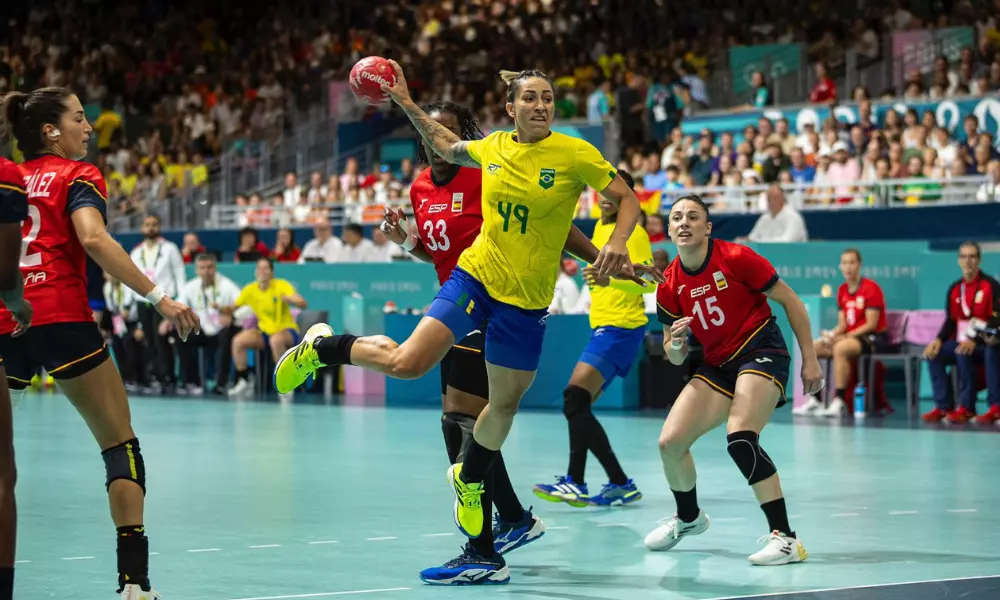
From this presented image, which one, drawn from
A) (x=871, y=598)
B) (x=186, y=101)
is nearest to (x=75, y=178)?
(x=871, y=598)

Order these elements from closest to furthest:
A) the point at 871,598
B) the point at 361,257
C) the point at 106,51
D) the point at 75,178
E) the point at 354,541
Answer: the point at 75,178 → the point at 871,598 → the point at 354,541 → the point at 361,257 → the point at 106,51

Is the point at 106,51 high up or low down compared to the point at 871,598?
up

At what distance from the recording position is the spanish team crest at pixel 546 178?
6574 mm

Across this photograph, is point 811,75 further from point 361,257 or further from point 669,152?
point 361,257

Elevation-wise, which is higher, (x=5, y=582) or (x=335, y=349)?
(x=335, y=349)

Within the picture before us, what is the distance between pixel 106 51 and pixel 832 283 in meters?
22.5

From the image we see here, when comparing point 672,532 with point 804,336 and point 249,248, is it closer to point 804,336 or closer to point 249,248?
point 804,336

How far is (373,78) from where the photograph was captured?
6926 millimetres

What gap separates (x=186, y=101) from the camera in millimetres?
32312

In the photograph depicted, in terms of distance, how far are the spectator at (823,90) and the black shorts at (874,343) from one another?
22.4 feet

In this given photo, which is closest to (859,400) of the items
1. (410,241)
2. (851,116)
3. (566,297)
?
(566,297)

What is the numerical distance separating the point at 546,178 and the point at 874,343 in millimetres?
10058

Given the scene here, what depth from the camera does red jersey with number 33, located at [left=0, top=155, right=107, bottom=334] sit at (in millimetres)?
5734

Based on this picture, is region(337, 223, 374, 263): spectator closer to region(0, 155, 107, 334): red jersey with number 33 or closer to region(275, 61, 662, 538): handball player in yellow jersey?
region(275, 61, 662, 538): handball player in yellow jersey
